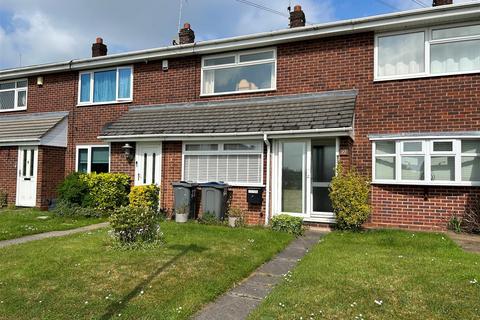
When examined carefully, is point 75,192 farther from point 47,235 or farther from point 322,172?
point 322,172

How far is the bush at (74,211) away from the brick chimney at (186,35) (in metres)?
6.66

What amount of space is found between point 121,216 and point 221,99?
6.23m

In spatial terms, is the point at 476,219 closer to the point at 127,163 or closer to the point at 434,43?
the point at 434,43

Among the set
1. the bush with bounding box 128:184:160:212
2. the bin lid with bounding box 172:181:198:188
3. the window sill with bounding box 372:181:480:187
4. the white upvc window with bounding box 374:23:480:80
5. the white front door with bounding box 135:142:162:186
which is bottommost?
the bush with bounding box 128:184:160:212

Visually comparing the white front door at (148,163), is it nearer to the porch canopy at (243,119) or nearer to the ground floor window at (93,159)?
the porch canopy at (243,119)

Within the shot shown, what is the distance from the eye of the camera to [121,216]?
677 centimetres

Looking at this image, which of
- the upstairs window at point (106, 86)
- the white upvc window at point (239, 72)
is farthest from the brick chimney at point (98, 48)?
the white upvc window at point (239, 72)

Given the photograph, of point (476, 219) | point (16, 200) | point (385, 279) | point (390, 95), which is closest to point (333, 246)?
point (385, 279)

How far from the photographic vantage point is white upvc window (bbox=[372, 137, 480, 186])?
28.6 ft

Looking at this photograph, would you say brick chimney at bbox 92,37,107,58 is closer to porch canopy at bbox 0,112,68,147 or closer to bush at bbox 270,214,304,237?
porch canopy at bbox 0,112,68,147

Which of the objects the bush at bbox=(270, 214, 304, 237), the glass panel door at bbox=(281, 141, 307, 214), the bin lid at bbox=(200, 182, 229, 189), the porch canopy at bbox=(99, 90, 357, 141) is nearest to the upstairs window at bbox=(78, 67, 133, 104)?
the porch canopy at bbox=(99, 90, 357, 141)

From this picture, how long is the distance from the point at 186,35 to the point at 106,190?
20.3 feet

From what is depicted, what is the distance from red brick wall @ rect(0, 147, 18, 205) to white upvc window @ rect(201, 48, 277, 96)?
758 cm

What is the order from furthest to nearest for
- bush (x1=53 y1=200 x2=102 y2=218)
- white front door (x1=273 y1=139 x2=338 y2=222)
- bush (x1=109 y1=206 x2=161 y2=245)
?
bush (x1=53 y1=200 x2=102 y2=218) < white front door (x1=273 y1=139 x2=338 y2=222) < bush (x1=109 y1=206 x2=161 y2=245)
